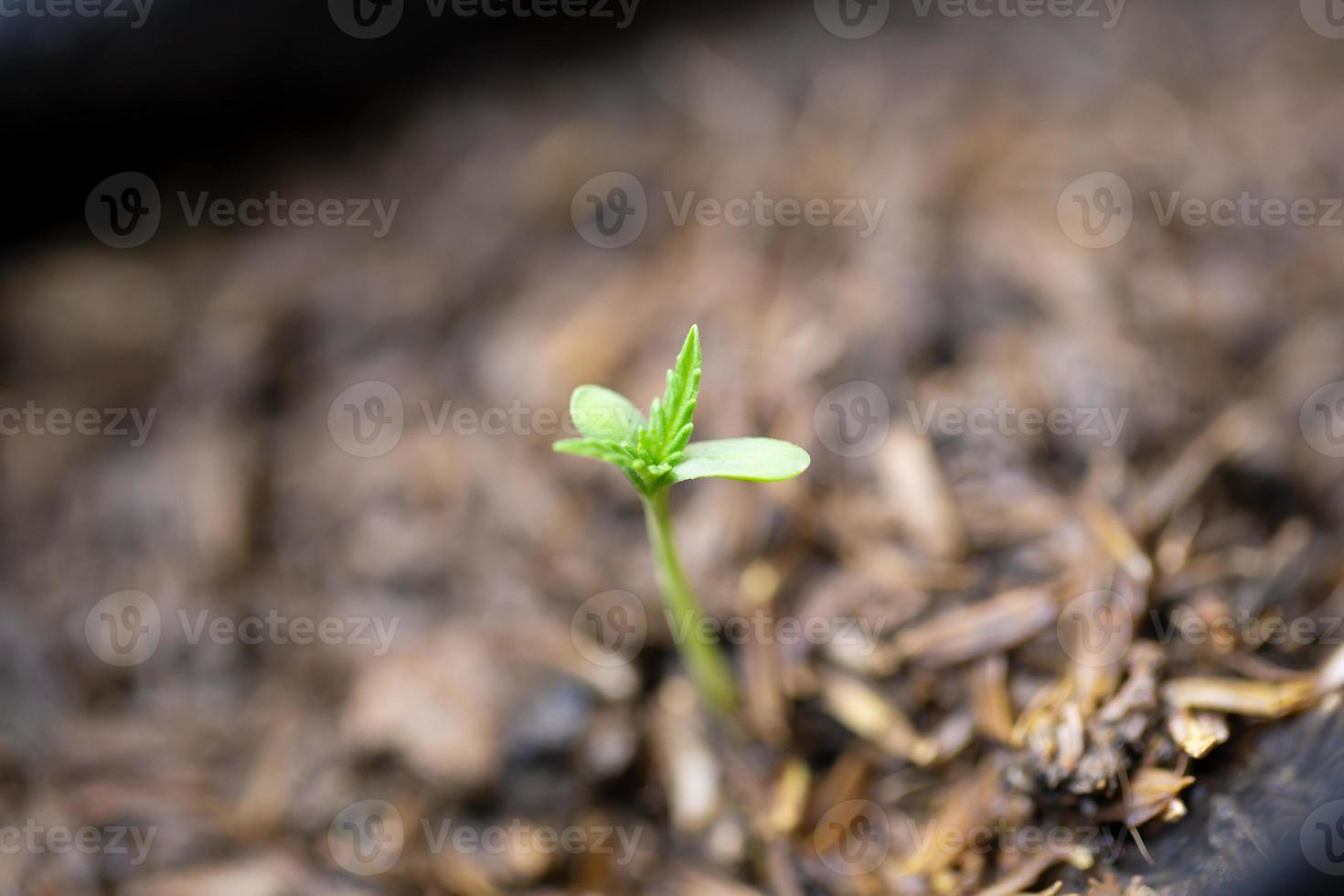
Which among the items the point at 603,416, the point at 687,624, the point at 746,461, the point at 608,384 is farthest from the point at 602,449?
the point at 608,384

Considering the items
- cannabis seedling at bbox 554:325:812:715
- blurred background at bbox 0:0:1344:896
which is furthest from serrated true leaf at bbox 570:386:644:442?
blurred background at bbox 0:0:1344:896

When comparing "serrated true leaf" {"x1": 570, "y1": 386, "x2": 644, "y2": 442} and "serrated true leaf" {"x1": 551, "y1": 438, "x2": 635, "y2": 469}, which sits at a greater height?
"serrated true leaf" {"x1": 570, "y1": 386, "x2": 644, "y2": 442}

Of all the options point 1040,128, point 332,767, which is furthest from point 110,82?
point 1040,128

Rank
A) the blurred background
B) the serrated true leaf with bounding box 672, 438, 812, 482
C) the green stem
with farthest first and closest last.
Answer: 1. the blurred background
2. the green stem
3. the serrated true leaf with bounding box 672, 438, 812, 482

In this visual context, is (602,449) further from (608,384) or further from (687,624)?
(608,384)

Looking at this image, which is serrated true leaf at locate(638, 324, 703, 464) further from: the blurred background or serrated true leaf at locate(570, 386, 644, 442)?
the blurred background

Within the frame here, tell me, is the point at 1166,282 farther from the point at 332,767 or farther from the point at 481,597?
the point at 332,767

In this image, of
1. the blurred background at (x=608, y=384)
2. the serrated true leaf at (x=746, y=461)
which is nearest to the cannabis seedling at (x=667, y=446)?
the serrated true leaf at (x=746, y=461)
